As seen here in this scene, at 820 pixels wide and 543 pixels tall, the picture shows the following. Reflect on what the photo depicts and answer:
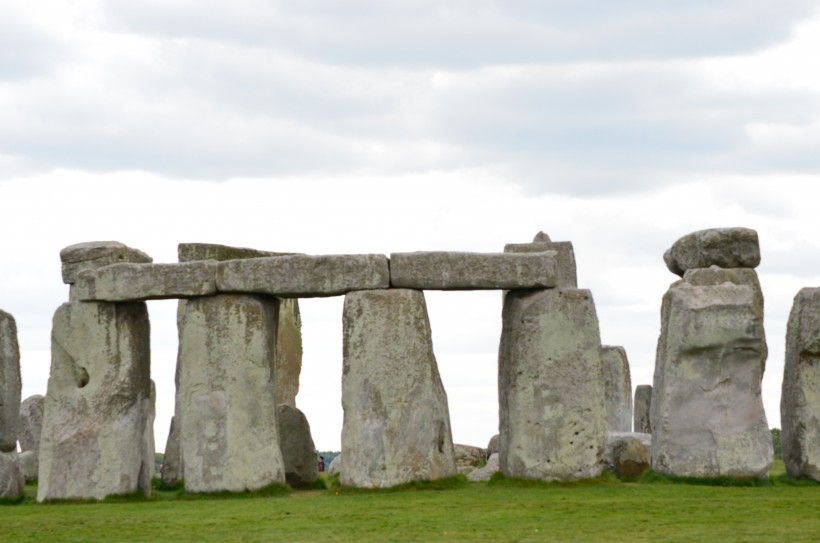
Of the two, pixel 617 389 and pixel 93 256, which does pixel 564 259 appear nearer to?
pixel 617 389

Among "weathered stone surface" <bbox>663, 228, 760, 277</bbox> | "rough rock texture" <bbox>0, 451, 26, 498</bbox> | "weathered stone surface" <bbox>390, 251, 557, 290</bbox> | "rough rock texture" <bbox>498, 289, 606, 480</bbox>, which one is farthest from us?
"rough rock texture" <bbox>0, 451, 26, 498</bbox>

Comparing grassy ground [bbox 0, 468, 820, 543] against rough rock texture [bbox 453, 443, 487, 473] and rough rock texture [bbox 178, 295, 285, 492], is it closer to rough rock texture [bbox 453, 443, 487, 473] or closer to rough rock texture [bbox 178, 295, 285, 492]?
rough rock texture [bbox 178, 295, 285, 492]

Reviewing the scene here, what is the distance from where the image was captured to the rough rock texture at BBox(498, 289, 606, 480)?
78.5 ft

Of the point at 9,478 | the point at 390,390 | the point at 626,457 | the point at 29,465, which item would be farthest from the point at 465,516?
the point at 29,465

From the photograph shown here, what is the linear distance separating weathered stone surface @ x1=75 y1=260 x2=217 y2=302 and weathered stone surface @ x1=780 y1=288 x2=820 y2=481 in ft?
27.3

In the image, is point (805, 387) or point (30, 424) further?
point (30, 424)

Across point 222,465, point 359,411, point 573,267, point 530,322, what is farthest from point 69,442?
point 573,267

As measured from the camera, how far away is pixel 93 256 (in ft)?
86.1

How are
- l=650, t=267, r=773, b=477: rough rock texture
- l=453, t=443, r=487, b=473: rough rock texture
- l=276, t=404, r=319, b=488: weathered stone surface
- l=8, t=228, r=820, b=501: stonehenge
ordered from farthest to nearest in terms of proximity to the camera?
l=453, t=443, r=487, b=473: rough rock texture
l=276, t=404, r=319, b=488: weathered stone surface
l=8, t=228, r=820, b=501: stonehenge
l=650, t=267, r=773, b=477: rough rock texture

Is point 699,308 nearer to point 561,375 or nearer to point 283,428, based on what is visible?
point 561,375

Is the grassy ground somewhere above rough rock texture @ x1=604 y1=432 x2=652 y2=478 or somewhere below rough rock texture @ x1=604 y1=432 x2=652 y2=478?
below

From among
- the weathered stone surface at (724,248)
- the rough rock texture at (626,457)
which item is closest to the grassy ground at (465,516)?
the rough rock texture at (626,457)

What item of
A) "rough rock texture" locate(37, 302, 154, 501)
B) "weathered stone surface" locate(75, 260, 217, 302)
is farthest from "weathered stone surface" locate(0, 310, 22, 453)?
"weathered stone surface" locate(75, 260, 217, 302)

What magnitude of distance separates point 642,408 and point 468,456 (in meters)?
4.58
